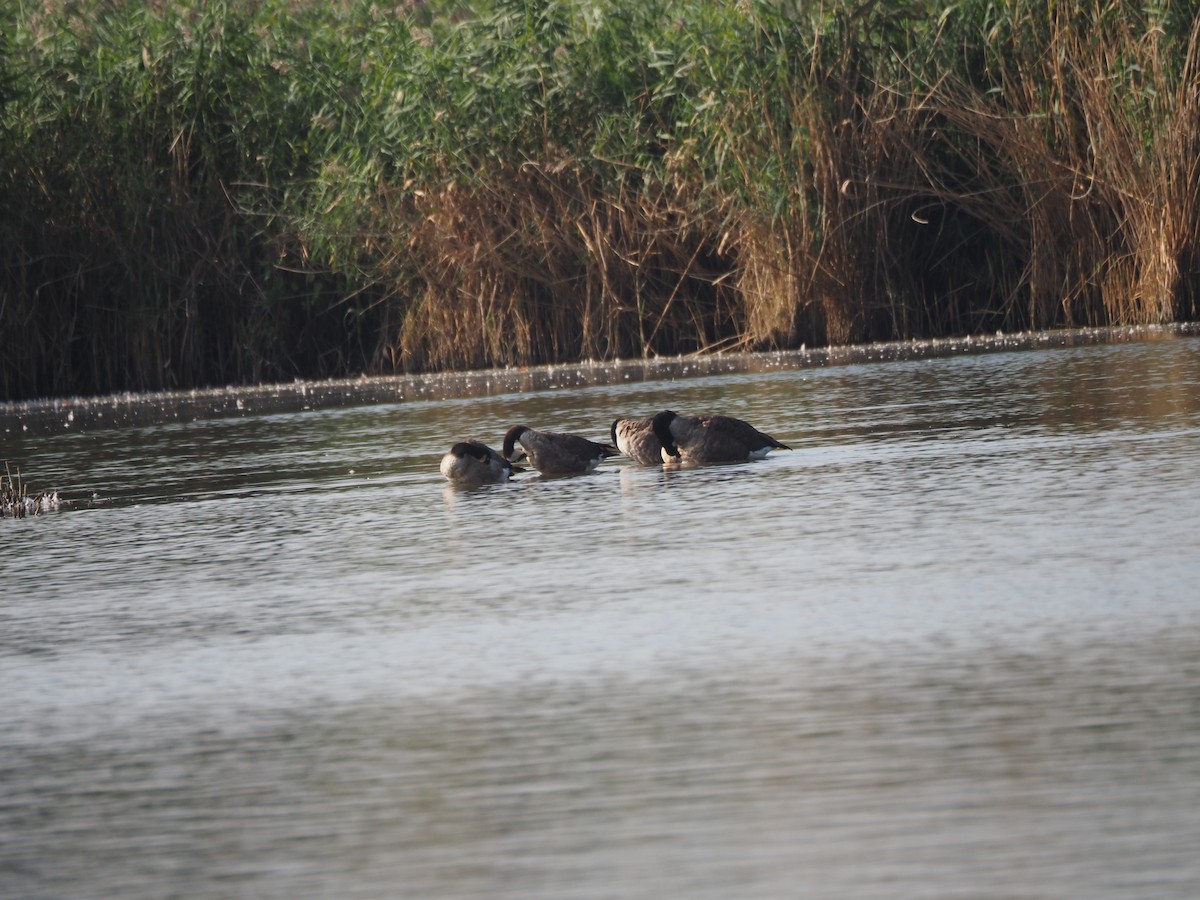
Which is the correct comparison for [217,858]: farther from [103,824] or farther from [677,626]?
[677,626]

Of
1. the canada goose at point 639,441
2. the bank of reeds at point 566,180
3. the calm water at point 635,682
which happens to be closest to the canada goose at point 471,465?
the calm water at point 635,682

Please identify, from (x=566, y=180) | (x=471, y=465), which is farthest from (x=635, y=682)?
(x=566, y=180)

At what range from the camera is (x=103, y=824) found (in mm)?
3639

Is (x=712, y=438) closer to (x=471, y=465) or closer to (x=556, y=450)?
(x=556, y=450)

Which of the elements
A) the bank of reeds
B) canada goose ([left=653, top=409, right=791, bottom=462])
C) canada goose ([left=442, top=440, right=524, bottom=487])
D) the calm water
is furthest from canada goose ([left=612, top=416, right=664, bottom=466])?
the bank of reeds

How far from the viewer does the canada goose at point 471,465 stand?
27.7ft

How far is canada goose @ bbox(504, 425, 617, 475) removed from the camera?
8.77m

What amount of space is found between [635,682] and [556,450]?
4.39 meters

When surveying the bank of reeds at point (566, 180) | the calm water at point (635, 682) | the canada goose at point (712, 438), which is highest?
the bank of reeds at point (566, 180)

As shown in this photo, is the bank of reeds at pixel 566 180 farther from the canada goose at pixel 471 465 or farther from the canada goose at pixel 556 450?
the canada goose at pixel 471 465

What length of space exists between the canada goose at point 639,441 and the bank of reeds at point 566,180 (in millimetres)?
6027

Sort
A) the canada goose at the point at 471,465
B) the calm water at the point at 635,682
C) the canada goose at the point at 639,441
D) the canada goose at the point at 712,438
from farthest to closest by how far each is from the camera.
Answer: the canada goose at the point at 639,441
the canada goose at the point at 712,438
the canada goose at the point at 471,465
the calm water at the point at 635,682

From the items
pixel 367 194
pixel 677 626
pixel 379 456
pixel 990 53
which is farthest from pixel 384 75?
pixel 677 626

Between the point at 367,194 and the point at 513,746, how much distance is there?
12.8 m
